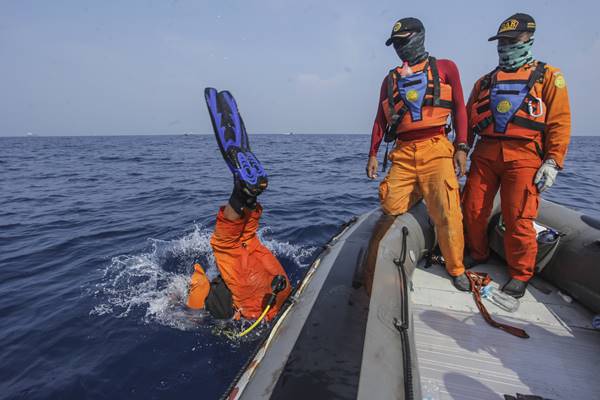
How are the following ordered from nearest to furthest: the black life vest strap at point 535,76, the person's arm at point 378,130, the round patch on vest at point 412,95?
the black life vest strap at point 535,76
the round patch on vest at point 412,95
the person's arm at point 378,130

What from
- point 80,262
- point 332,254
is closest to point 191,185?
point 80,262

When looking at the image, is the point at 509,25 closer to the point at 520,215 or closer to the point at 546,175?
the point at 546,175

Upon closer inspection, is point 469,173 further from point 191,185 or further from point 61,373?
point 191,185

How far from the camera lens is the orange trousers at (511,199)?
270 cm

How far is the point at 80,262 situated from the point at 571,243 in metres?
6.47

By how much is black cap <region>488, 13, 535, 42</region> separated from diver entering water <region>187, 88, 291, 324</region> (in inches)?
93.0

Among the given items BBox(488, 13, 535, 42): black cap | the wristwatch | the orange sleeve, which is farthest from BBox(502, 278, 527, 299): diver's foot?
BBox(488, 13, 535, 42): black cap

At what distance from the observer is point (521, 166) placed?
272 centimetres

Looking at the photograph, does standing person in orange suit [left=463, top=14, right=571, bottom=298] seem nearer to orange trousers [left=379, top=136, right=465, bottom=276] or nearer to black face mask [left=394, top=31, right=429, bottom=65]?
orange trousers [left=379, top=136, right=465, bottom=276]

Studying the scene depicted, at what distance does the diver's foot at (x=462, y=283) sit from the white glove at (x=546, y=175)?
987 millimetres

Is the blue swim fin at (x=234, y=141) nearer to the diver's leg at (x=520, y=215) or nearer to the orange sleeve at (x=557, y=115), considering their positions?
the diver's leg at (x=520, y=215)

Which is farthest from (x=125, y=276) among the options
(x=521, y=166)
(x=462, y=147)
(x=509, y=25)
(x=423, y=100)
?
(x=509, y=25)

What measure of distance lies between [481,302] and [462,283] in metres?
0.26

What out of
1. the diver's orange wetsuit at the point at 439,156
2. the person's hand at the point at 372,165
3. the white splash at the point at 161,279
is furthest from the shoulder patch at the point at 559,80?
the white splash at the point at 161,279
